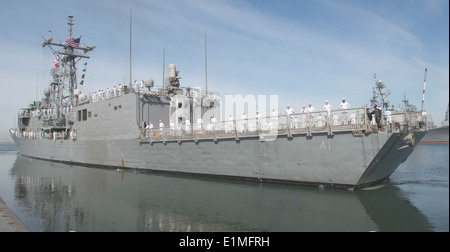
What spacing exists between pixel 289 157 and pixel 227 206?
15.6 feet

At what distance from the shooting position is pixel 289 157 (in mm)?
15250

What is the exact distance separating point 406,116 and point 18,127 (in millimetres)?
49530

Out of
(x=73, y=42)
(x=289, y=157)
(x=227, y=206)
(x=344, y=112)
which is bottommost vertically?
(x=227, y=206)

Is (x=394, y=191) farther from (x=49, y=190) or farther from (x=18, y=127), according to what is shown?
(x=18, y=127)

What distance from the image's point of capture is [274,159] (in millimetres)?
15797

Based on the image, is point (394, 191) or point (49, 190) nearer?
point (394, 191)

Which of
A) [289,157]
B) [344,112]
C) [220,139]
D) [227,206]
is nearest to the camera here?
[227,206]

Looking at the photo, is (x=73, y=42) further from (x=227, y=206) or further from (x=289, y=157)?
(x=227, y=206)

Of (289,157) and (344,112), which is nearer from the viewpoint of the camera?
(344,112)

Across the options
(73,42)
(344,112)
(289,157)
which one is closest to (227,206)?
(289,157)

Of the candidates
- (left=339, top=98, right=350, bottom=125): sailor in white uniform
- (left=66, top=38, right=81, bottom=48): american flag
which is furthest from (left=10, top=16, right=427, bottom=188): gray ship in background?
(left=66, top=38, right=81, bottom=48): american flag

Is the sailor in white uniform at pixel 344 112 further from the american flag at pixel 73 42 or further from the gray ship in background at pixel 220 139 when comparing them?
the american flag at pixel 73 42

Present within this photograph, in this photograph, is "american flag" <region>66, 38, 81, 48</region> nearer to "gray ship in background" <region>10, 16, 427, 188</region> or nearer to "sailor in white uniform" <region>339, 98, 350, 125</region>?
"gray ship in background" <region>10, 16, 427, 188</region>
